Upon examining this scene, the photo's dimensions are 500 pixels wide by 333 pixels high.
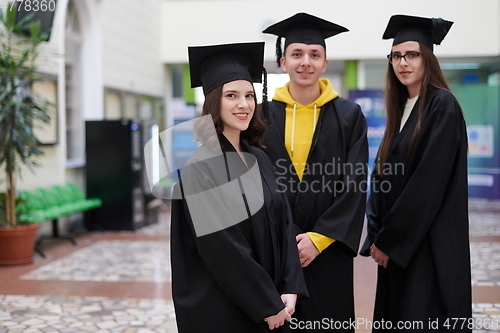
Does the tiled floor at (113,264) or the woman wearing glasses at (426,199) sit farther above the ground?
the woman wearing glasses at (426,199)

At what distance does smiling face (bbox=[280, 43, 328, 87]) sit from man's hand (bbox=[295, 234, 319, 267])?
2.35ft

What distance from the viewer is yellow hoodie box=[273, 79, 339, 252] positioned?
→ 2.53 m

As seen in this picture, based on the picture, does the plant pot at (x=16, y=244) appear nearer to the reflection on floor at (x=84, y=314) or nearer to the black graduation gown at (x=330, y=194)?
the reflection on floor at (x=84, y=314)

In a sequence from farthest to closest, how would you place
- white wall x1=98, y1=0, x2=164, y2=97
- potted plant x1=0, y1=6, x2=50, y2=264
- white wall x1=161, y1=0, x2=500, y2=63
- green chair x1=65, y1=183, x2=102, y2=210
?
white wall x1=161, y1=0, x2=500, y2=63 < white wall x1=98, y1=0, x2=164, y2=97 < green chair x1=65, y1=183, x2=102, y2=210 < potted plant x1=0, y1=6, x2=50, y2=264

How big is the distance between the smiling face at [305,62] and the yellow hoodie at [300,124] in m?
0.10

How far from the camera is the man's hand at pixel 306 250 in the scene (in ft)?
7.68

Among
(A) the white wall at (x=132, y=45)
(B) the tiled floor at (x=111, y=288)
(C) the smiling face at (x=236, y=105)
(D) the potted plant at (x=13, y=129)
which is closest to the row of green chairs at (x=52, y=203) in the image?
(D) the potted plant at (x=13, y=129)

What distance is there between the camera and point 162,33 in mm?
11188

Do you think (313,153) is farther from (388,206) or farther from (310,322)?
(310,322)

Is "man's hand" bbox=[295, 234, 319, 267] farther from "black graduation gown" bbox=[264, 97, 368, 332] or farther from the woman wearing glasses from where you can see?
the woman wearing glasses

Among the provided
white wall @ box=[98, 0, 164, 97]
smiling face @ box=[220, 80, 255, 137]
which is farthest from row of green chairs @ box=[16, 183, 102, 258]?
smiling face @ box=[220, 80, 255, 137]

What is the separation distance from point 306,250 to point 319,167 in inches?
15.4

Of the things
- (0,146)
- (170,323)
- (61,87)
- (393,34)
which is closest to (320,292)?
(393,34)

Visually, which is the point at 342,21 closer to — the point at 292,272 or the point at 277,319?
the point at 292,272
